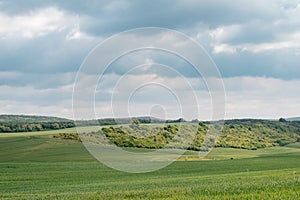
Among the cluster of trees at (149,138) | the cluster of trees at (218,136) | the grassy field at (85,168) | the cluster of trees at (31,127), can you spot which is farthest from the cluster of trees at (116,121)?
the cluster of trees at (31,127)

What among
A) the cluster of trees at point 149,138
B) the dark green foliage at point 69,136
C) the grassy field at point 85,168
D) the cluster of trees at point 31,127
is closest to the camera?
the grassy field at point 85,168

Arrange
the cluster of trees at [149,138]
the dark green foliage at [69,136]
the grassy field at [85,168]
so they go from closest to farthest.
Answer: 1. the grassy field at [85,168]
2. the cluster of trees at [149,138]
3. the dark green foliage at [69,136]

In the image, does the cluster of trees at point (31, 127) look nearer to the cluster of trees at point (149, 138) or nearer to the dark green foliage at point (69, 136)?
the dark green foliage at point (69, 136)

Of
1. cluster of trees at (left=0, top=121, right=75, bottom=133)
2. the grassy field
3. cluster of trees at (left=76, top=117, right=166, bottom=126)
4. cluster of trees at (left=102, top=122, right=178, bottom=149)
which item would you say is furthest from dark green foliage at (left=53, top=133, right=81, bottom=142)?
cluster of trees at (left=76, top=117, right=166, bottom=126)

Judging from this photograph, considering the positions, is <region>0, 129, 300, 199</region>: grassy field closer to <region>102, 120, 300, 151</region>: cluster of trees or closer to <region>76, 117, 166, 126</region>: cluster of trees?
<region>102, 120, 300, 151</region>: cluster of trees

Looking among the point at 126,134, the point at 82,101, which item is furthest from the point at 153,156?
the point at 82,101

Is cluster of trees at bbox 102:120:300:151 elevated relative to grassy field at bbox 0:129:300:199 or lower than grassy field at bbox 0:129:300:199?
elevated

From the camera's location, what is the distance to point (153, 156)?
81.6 m

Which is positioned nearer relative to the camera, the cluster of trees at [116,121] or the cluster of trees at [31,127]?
the cluster of trees at [116,121]

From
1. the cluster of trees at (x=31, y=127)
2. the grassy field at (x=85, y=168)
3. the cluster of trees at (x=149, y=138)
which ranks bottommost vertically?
the grassy field at (x=85, y=168)

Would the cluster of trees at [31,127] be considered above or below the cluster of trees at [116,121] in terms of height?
above

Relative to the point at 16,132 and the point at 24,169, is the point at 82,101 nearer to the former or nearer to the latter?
the point at 24,169

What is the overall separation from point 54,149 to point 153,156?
25.3 m

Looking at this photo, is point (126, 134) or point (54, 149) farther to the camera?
point (54, 149)
